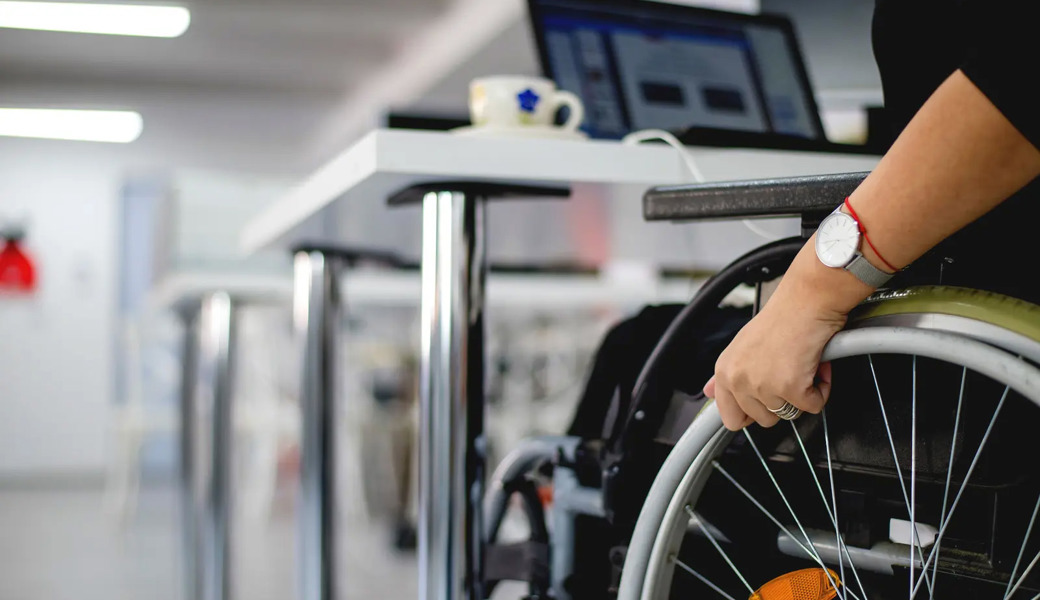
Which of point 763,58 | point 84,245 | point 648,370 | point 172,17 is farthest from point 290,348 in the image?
point 648,370

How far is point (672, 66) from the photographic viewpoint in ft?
3.87

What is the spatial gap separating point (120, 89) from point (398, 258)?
216 inches

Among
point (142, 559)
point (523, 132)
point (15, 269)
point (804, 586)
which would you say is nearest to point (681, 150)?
point (523, 132)

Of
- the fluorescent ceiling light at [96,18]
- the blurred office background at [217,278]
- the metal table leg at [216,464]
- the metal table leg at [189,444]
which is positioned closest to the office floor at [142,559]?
the blurred office background at [217,278]

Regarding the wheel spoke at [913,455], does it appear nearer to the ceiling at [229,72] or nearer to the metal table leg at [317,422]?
the metal table leg at [317,422]

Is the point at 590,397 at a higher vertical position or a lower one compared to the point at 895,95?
lower

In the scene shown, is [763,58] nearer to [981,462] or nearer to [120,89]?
[981,462]

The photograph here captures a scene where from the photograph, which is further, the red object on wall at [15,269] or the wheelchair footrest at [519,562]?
the red object on wall at [15,269]

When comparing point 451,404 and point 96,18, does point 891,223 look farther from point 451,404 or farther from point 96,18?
point 96,18

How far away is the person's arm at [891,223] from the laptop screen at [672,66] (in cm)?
61

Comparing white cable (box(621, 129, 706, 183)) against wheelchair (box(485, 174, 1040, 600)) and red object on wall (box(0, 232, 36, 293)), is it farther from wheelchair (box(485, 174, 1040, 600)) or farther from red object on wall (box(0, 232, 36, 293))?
red object on wall (box(0, 232, 36, 293))

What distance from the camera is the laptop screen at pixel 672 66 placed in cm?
112

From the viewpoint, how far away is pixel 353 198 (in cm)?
89

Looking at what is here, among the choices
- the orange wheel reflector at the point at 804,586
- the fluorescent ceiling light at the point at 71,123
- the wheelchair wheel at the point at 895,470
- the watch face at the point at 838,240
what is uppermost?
the fluorescent ceiling light at the point at 71,123
